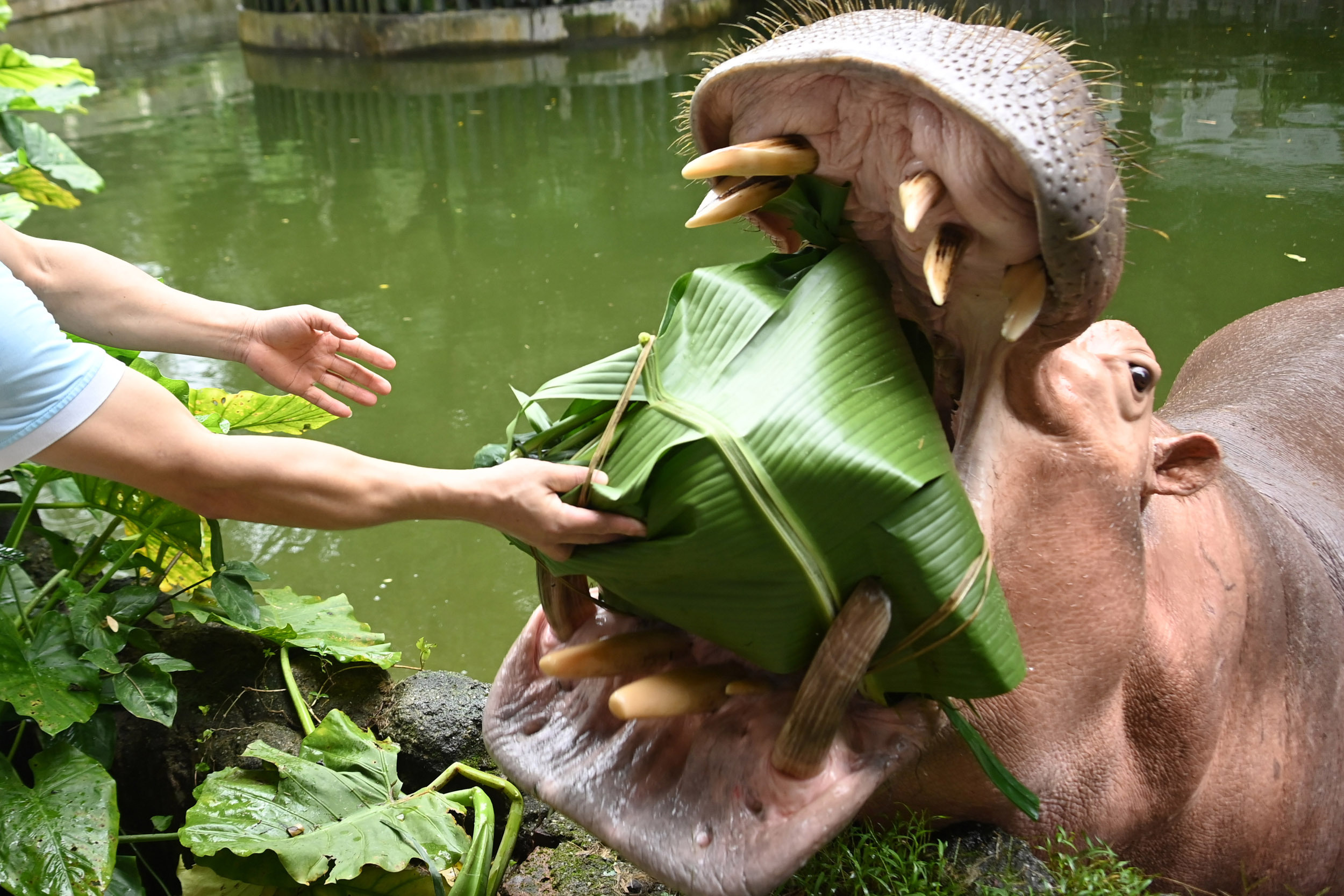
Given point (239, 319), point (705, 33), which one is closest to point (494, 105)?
point (705, 33)

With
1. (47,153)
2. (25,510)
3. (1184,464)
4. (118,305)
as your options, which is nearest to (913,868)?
(1184,464)

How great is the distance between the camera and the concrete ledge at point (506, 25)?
1062 cm

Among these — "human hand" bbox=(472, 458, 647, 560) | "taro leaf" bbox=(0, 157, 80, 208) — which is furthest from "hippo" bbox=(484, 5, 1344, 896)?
"taro leaf" bbox=(0, 157, 80, 208)

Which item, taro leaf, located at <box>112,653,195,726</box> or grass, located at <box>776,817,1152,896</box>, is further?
taro leaf, located at <box>112,653,195,726</box>

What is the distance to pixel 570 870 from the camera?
182cm

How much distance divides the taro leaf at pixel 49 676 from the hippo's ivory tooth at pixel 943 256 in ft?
4.96

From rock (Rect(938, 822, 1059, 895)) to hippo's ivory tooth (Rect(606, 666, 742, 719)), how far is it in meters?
0.42

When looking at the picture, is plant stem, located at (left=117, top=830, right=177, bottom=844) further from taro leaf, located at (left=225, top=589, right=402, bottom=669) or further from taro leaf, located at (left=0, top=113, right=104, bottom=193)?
taro leaf, located at (left=0, top=113, right=104, bottom=193)

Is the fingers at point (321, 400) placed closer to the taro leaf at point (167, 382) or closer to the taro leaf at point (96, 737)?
the taro leaf at point (167, 382)

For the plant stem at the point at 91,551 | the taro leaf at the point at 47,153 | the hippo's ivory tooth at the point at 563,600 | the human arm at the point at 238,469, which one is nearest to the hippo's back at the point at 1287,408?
the hippo's ivory tooth at the point at 563,600

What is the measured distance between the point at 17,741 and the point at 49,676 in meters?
0.12

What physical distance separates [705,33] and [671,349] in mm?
10400

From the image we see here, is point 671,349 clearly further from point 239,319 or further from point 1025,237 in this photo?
point 239,319

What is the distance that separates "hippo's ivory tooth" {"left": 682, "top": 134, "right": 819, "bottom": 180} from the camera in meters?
1.21
